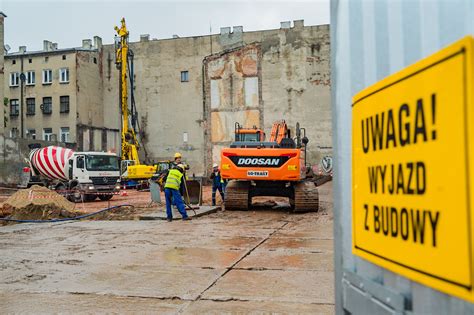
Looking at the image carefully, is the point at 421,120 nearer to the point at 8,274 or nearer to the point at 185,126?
the point at 8,274

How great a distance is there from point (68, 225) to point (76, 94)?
3474 cm

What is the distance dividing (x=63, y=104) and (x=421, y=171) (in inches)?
1901

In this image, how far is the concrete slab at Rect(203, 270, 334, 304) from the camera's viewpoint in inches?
215

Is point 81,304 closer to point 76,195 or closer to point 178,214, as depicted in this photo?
point 178,214

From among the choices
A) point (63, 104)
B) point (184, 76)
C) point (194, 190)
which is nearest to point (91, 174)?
point (194, 190)

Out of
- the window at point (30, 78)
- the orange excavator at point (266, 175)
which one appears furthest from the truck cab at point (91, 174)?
the window at point (30, 78)

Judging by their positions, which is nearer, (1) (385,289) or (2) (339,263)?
(1) (385,289)

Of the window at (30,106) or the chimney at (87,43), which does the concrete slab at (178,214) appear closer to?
the window at (30,106)

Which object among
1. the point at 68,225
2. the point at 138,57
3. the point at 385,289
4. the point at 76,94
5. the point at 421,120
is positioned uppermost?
the point at 138,57

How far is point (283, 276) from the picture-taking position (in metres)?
6.49

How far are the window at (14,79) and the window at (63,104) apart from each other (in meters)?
6.01

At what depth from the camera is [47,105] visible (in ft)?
156

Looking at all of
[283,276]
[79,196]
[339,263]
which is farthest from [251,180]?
[339,263]

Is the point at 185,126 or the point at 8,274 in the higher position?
the point at 185,126
